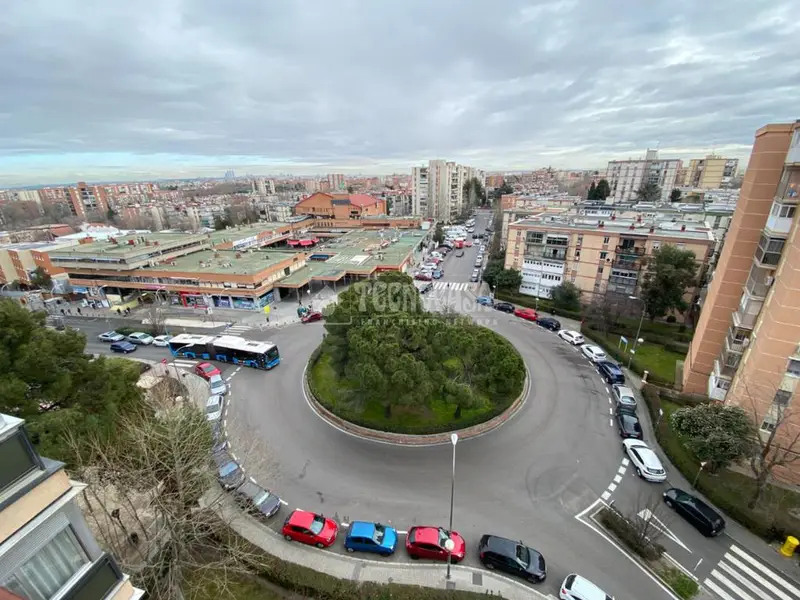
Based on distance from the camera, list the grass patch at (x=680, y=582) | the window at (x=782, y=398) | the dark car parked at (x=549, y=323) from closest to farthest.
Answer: the grass patch at (x=680, y=582)
the window at (x=782, y=398)
the dark car parked at (x=549, y=323)

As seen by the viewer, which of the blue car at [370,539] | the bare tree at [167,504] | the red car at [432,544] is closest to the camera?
the bare tree at [167,504]

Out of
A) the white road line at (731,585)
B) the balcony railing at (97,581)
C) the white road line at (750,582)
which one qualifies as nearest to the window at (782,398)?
→ the white road line at (750,582)

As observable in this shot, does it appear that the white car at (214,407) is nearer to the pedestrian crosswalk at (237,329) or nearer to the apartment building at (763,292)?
the pedestrian crosswalk at (237,329)

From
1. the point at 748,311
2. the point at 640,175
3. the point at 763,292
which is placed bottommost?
the point at 748,311

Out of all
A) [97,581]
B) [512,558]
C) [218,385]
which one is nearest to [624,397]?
[512,558]

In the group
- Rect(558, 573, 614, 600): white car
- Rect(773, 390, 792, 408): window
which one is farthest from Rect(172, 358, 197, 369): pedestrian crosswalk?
Rect(773, 390, 792, 408): window

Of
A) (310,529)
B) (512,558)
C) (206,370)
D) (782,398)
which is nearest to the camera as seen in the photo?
(512,558)

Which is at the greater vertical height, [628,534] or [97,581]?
[97,581]

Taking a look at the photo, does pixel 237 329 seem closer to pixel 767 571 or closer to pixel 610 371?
pixel 610 371
